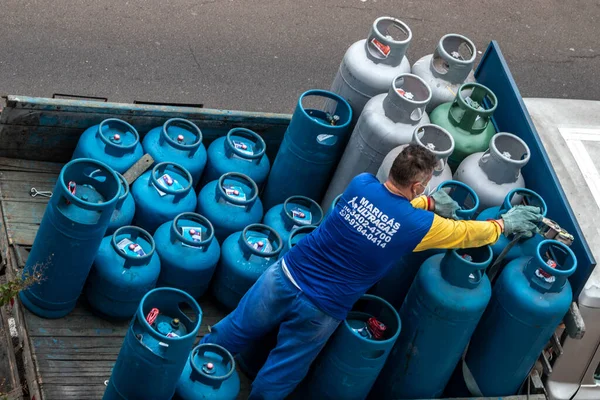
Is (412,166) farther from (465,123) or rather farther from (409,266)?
(465,123)

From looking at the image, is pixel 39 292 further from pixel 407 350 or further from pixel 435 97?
pixel 435 97

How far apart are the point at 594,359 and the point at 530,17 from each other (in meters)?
6.31

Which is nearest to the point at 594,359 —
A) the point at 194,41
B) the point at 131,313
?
the point at 131,313

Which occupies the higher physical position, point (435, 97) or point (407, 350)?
point (435, 97)

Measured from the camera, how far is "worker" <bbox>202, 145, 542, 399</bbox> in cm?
541

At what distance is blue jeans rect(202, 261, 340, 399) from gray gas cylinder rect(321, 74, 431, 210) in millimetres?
1209

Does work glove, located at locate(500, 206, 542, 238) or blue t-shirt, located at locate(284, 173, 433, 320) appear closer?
blue t-shirt, located at locate(284, 173, 433, 320)

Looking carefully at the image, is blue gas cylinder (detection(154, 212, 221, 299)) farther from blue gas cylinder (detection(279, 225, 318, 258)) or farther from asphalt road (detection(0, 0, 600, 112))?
asphalt road (detection(0, 0, 600, 112))

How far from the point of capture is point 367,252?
5465 mm

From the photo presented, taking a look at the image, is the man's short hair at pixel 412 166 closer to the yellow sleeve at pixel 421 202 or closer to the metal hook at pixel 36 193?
the yellow sleeve at pixel 421 202

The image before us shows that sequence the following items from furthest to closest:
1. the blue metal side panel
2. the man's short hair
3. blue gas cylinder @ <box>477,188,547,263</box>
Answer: blue gas cylinder @ <box>477,188,547,263</box>, the blue metal side panel, the man's short hair

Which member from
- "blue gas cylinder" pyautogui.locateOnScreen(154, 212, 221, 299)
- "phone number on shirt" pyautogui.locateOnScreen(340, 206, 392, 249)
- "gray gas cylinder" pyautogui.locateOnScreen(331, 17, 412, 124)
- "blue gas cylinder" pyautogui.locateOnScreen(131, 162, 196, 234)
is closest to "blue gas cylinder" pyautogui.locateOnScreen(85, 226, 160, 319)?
"blue gas cylinder" pyautogui.locateOnScreen(154, 212, 221, 299)

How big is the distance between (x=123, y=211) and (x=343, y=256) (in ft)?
5.35

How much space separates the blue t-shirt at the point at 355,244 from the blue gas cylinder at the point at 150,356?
2.31 ft
